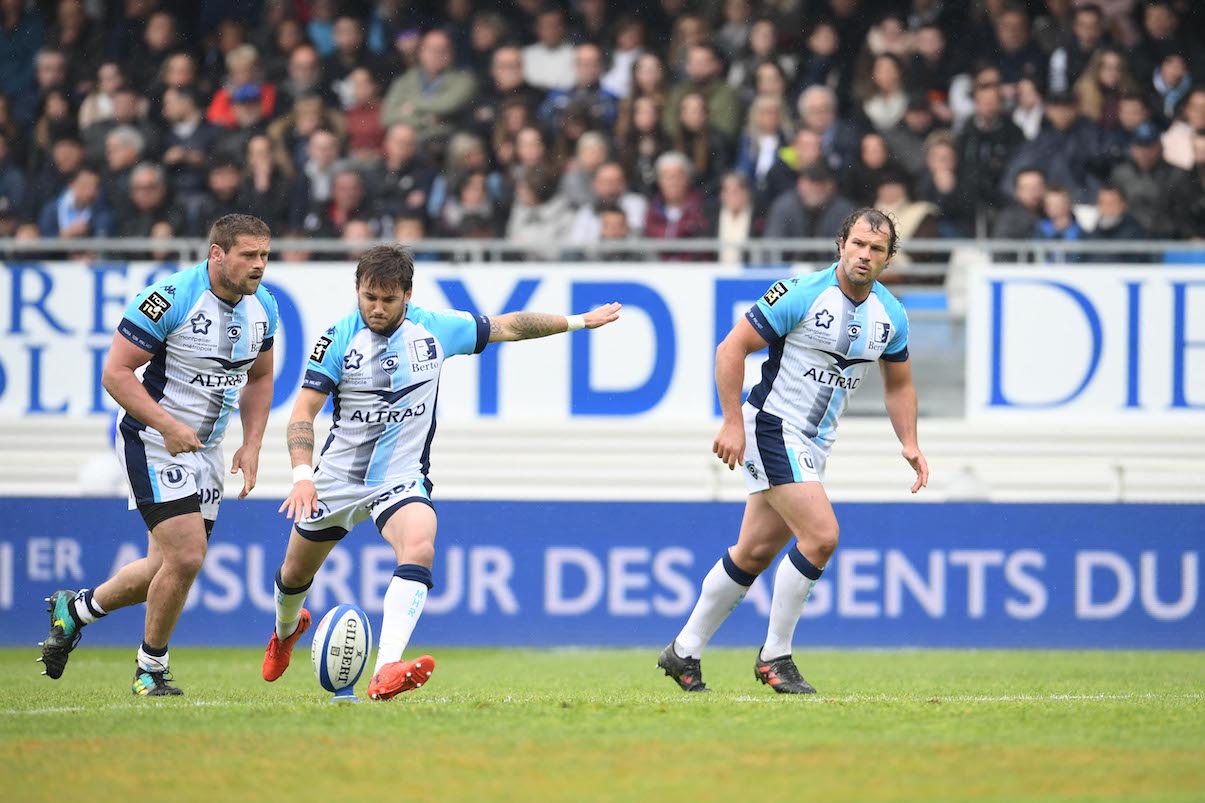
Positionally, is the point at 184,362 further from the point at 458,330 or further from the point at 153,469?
the point at 458,330

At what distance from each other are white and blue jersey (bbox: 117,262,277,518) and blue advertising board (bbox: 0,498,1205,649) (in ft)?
16.1

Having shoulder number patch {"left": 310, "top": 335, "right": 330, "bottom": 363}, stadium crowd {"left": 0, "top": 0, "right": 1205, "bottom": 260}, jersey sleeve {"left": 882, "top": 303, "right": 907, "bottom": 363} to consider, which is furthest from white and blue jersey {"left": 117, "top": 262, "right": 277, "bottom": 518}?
stadium crowd {"left": 0, "top": 0, "right": 1205, "bottom": 260}

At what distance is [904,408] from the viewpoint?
26.5ft

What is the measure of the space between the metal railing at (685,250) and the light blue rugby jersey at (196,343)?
578 centimetres

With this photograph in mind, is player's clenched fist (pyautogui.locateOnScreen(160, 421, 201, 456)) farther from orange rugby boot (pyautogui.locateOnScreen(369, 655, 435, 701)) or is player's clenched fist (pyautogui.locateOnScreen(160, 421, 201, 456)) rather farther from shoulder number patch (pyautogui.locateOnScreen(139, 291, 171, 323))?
orange rugby boot (pyautogui.locateOnScreen(369, 655, 435, 701))

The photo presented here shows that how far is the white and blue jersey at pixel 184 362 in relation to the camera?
7469 mm

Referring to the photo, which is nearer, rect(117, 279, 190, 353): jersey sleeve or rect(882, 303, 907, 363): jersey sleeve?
rect(117, 279, 190, 353): jersey sleeve

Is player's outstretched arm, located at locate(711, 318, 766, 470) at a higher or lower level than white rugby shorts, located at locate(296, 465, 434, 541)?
higher

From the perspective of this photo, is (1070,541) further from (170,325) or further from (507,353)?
(170,325)

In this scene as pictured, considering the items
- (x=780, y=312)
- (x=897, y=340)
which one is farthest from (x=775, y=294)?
(x=897, y=340)

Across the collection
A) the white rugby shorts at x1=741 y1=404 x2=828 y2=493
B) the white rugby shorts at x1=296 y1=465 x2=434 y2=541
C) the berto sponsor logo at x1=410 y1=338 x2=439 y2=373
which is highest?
the berto sponsor logo at x1=410 y1=338 x2=439 y2=373

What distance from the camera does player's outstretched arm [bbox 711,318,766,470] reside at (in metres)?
7.46

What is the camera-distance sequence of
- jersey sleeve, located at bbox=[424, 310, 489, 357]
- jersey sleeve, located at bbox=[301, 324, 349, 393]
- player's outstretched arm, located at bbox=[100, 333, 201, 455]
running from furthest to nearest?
jersey sleeve, located at bbox=[424, 310, 489, 357] < player's outstretched arm, located at bbox=[100, 333, 201, 455] < jersey sleeve, located at bbox=[301, 324, 349, 393]

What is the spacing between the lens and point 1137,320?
1350 centimetres
